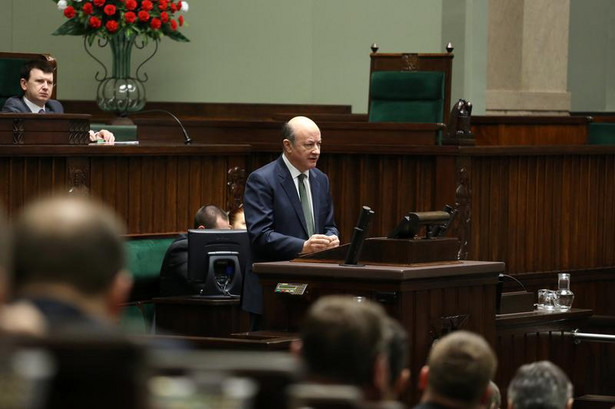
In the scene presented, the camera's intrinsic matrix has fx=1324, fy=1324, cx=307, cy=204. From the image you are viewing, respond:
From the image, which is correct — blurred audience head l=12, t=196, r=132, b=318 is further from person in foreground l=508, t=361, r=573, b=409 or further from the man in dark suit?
the man in dark suit

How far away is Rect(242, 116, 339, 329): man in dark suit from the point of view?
607cm

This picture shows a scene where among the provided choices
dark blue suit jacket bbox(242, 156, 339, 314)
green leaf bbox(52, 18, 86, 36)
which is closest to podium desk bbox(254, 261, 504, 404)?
dark blue suit jacket bbox(242, 156, 339, 314)

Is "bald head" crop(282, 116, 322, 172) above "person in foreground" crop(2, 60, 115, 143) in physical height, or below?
below

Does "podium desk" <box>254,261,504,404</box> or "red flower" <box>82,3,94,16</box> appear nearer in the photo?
"podium desk" <box>254,261,504,404</box>

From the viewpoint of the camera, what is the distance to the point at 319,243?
19.2 ft

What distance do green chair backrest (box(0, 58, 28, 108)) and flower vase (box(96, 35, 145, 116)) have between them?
4.41 ft

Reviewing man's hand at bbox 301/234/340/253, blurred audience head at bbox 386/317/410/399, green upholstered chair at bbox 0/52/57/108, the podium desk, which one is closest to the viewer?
blurred audience head at bbox 386/317/410/399

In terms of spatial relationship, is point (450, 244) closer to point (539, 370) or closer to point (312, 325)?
point (539, 370)

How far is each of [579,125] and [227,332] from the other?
4.13m

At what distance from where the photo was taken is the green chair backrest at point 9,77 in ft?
28.1

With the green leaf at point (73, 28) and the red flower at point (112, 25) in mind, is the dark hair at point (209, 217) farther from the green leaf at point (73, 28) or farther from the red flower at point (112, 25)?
the green leaf at point (73, 28)

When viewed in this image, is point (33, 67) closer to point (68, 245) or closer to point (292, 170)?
point (292, 170)

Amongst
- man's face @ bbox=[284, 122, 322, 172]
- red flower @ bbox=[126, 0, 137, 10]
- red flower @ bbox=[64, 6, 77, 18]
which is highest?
red flower @ bbox=[126, 0, 137, 10]

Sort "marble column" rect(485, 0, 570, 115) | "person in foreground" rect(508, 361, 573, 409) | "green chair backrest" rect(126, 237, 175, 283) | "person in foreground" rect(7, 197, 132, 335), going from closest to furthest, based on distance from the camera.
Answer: "person in foreground" rect(7, 197, 132, 335), "person in foreground" rect(508, 361, 573, 409), "green chair backrest" rect(126, 237, 175, 283), "marble column" rect(485, 0, 570, 115)
